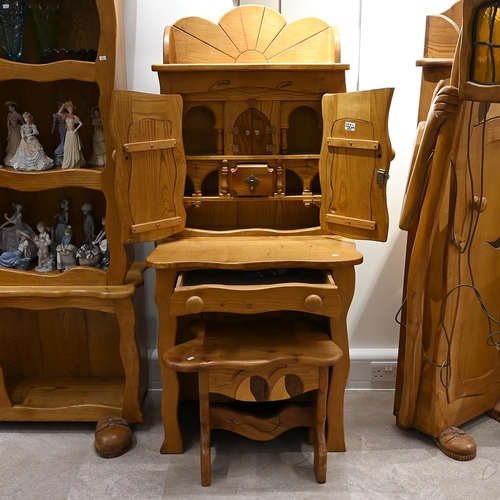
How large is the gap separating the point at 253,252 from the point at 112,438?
0.81m

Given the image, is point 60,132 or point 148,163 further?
point 60,132

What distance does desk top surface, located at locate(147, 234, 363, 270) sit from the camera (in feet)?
6.15

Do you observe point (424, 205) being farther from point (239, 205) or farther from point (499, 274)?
point (239, 205)

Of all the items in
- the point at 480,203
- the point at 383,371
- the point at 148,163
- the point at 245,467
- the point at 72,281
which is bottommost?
the point at 245,467

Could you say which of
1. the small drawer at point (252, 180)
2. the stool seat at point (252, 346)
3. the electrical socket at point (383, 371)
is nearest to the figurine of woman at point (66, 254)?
the stool seat at point (252, 346)

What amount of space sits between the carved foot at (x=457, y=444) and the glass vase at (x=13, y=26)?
196cm

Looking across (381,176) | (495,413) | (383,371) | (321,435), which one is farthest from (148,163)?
(495,413)

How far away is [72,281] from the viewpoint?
2119mm

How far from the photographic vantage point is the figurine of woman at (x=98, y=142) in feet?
6.97

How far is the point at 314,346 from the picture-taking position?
6.23 feet

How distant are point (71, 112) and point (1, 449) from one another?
3.99ft

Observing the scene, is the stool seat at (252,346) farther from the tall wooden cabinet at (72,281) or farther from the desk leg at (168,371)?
the tall wooden cabinet at (72,281)

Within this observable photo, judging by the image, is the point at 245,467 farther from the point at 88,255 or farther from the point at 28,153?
the point at 28,153

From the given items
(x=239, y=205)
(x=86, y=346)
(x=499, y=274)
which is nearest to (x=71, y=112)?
(x=239, y=205)
